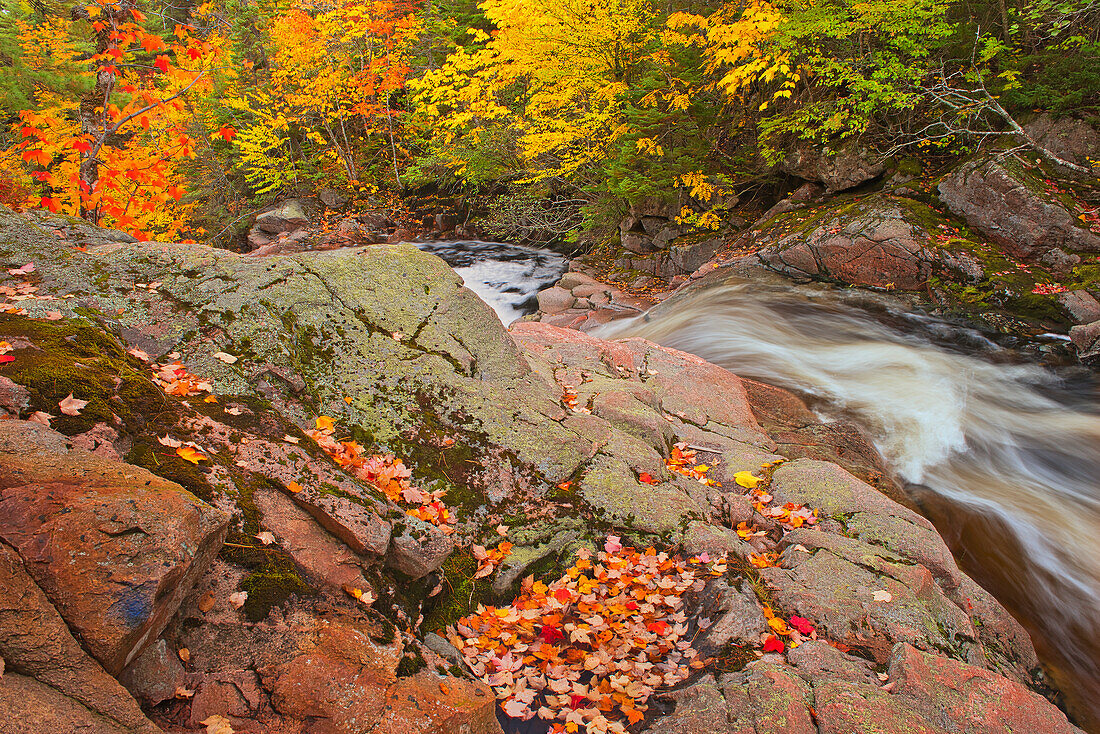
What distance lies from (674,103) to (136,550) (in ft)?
41.6

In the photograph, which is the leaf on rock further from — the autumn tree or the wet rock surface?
the autumn tree

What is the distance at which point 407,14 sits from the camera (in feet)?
65.4

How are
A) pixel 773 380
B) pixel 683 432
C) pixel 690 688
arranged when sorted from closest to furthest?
pixel 690 688, pixel 683 432, pixel 773 380

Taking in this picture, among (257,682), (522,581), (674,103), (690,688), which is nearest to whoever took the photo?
(257,682)

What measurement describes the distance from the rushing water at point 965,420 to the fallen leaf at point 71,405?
6408 millimetres

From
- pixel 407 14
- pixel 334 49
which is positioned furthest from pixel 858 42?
pixel 334 49

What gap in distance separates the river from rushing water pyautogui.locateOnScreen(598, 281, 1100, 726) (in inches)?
0.6

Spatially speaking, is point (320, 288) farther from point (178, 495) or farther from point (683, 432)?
point (683, 432)

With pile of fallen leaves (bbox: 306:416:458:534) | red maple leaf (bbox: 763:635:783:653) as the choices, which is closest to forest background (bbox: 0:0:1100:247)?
pile of fallen leaves (bbox: 306:416:458:534)

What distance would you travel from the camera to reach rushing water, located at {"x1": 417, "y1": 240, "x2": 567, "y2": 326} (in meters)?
15.7

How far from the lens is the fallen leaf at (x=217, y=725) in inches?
75.3

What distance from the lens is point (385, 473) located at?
371cm

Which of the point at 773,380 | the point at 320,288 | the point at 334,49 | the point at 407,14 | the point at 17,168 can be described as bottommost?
the point at 17,168

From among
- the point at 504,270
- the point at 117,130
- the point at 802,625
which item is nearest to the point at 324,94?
the point at 504,270
